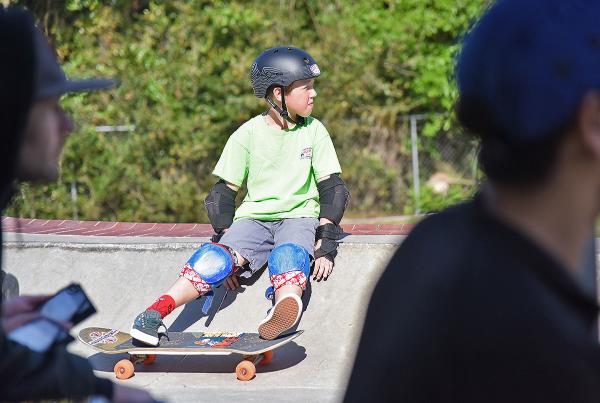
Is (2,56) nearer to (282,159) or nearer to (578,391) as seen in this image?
(578,391)

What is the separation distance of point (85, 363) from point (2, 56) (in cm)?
61

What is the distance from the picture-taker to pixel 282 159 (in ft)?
19.7

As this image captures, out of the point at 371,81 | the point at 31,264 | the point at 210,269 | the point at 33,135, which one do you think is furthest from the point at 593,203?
the point at 371,81

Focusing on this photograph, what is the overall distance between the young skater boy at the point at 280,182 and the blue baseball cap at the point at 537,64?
4460mm

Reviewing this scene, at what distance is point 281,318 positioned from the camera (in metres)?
5.49

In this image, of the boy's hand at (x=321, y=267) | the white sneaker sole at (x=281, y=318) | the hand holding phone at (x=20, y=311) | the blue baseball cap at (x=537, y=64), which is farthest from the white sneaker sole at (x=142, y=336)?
the blue baseball cap at (x=537, y=64)

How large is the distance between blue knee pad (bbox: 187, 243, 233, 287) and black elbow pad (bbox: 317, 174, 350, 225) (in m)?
0.64

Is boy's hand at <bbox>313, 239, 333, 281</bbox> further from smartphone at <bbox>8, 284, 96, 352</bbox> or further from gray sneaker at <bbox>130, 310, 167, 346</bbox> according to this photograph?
smartphone at <bbox>8, 284, 96, 352</bbox>

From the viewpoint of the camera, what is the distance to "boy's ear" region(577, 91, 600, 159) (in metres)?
1.30

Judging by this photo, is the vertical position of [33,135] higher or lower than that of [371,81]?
higher

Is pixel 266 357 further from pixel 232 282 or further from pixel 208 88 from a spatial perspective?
pixel 208 88

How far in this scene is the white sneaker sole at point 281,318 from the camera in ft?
18.0

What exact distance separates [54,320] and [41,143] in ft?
1.12

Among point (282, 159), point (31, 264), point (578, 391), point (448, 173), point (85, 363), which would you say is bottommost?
point (448, 173)
